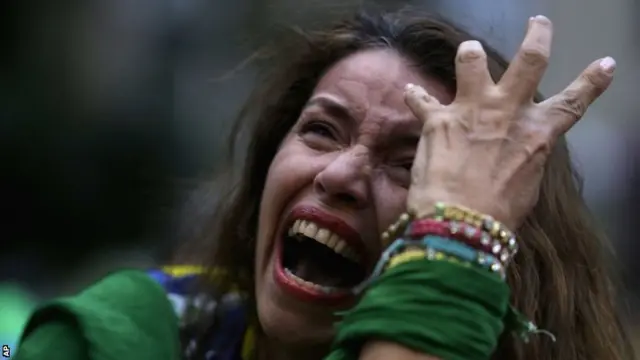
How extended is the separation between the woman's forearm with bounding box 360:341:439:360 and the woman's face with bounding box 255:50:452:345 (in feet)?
0.67

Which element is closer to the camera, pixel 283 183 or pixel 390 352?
pixel 390 352

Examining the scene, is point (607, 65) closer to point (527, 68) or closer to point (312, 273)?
point (527, 68)

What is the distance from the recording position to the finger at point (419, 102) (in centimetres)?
90

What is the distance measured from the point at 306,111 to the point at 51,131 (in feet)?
5.08

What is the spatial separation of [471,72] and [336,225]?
0.24m

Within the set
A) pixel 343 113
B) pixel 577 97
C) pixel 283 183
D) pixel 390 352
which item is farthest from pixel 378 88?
pixel 390 352

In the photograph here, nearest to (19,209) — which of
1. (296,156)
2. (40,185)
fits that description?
(40,185)

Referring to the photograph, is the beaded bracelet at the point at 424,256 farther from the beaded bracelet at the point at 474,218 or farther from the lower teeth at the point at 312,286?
the lower teeth at the point at 312,286

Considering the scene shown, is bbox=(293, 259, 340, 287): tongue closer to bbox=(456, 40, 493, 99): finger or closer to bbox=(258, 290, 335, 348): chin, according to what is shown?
bbox=(258, 290, 335, 348): chin

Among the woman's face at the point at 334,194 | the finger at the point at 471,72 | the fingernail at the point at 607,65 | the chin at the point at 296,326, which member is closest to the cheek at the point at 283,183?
the woman's face at the point at 334,194

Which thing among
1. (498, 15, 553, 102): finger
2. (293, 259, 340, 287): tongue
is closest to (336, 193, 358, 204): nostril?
(293, 259, 340, 287): tongue

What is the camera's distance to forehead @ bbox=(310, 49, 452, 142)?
104cm

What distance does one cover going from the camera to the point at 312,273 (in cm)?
110

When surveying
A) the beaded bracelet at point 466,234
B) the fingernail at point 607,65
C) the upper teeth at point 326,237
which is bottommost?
the upper teeth at point 326,237
